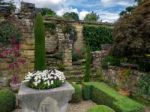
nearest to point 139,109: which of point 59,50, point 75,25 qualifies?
point 59,50

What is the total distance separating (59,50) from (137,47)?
752 centimetres

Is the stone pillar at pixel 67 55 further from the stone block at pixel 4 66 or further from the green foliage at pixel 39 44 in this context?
the green foliage at pixel 39 44

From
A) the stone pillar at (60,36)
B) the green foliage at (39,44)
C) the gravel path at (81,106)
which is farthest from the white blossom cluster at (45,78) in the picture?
the stone pillar at (60,36)

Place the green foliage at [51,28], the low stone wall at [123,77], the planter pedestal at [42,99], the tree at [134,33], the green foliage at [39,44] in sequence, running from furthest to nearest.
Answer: the green foliage at [51,28] → the low stone wall at [123,77] → the tree at [134,33] → the green foliage at [39,44] → the planter pedestal at [42,99]

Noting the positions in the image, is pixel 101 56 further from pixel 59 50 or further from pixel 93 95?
pixel 93 95

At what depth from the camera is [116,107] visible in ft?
26.3

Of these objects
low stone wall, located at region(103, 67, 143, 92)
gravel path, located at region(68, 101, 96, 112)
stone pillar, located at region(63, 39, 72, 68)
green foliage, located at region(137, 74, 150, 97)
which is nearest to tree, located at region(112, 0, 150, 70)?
green foliage, located at region(137, 74, 150, 97)

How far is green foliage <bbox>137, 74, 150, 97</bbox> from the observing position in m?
9.78

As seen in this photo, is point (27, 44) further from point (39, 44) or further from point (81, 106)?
point (81, 106)

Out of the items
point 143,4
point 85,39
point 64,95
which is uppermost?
point 143,4

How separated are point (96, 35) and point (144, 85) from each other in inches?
356

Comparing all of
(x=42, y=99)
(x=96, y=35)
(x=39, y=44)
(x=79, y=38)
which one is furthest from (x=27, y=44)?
(x=96, y=35)

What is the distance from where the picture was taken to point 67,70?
1457 cm

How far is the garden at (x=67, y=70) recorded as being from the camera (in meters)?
7.48
